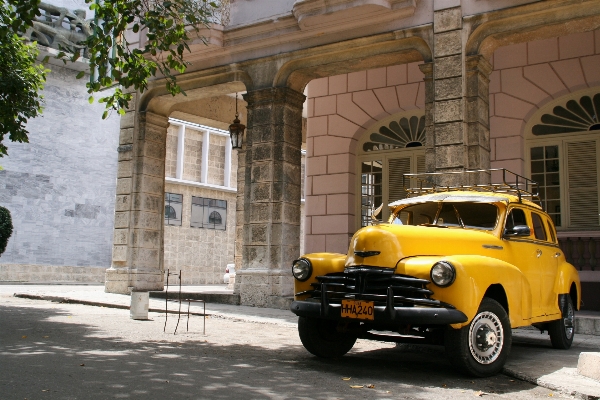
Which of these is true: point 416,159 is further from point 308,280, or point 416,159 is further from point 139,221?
point 308,280

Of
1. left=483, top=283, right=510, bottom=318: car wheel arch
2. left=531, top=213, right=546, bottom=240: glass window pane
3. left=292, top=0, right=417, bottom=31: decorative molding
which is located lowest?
left=483, top=283, right=510, bottom=318: car wheel arch

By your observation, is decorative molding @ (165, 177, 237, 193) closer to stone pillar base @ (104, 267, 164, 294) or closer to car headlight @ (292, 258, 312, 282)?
stone pillar base @ (104, 267, 164, 294)

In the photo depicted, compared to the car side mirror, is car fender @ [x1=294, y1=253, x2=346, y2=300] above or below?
below

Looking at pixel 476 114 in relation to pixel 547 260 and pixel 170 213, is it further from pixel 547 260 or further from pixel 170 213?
pixel 170 213

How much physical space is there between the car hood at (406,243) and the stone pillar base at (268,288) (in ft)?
21.2

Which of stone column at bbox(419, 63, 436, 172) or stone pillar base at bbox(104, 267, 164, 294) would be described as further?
stone pillar base at bbox(104, 267, 164, 294)

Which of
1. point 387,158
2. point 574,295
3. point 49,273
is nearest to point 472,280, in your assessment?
point 574,295

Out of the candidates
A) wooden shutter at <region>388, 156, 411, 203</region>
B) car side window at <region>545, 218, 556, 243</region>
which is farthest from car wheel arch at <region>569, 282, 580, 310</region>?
wooden shutter at <region>388, 156, 411, 203</region>

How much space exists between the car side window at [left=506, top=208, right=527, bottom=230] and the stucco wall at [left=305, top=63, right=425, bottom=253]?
321 inches

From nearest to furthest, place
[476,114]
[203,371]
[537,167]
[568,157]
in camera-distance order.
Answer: [203,371], [476,114], [568,157], [537,167]

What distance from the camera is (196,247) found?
33.7 meters

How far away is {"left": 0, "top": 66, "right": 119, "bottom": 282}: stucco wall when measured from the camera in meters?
27.2

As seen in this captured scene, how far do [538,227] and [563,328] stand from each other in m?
1.41

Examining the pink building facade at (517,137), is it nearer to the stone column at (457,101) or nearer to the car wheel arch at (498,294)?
the stone column at (457,101)
